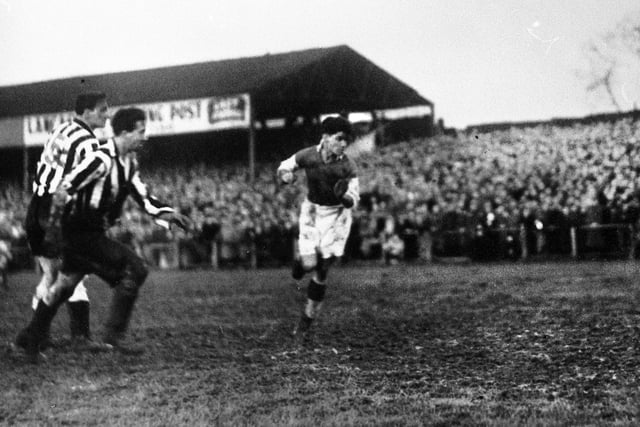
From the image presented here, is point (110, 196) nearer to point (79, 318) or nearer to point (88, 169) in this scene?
point (88, 169)

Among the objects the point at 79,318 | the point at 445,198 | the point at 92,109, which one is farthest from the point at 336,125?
the point at 445,198

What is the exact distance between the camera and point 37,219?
7.62m

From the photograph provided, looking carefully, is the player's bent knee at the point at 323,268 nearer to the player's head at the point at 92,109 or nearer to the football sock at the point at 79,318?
the football sock at the point at 79,318

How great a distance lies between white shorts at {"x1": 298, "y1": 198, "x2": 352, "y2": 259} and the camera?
28.1 feet

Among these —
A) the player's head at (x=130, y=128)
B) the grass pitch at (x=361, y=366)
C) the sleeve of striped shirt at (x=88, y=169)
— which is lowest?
the grass pitch at (x=361, y=366)

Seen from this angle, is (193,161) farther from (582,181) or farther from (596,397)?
(596,397)

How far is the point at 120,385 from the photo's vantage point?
5906mm

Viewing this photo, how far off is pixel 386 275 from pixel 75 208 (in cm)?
1032

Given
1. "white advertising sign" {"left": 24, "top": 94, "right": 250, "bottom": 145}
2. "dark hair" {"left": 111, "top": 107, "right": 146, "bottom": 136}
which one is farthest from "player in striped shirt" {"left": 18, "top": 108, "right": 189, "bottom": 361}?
"white advertising sign" {"left": 24, "top": 94, "right": 250, "bottom": 145}

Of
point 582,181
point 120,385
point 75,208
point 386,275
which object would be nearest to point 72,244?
point 75,208

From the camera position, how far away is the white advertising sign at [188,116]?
23.2 m

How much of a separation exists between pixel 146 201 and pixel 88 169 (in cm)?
57

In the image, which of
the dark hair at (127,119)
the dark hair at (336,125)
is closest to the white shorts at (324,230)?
the dark hair at (336,125)

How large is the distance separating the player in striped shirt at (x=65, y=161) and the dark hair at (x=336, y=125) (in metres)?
2.07
